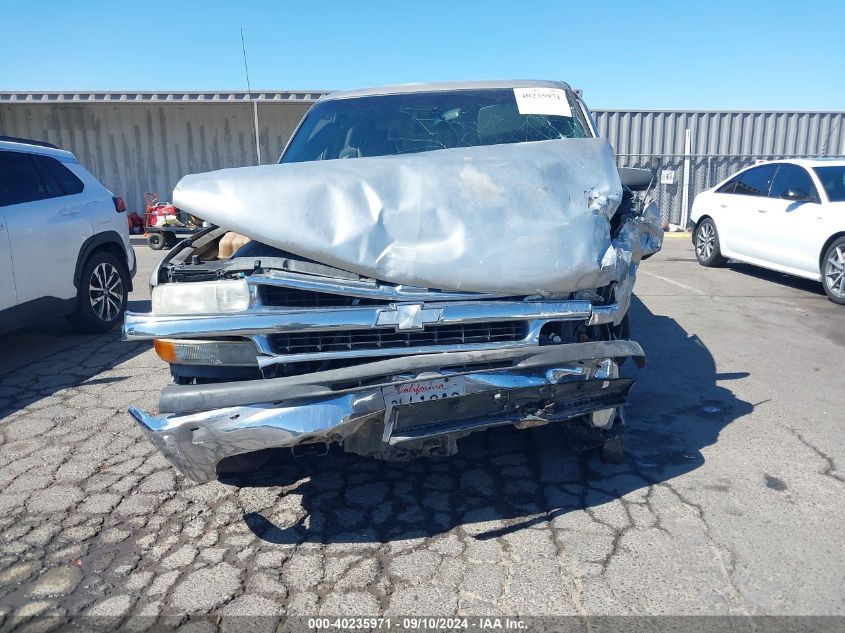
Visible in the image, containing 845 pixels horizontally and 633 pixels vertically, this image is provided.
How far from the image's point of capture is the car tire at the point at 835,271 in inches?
295

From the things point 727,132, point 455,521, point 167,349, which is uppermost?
point 727,132

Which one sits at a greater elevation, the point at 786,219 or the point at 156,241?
the point at 786,219

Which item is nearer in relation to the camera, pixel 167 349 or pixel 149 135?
pixel 167 349

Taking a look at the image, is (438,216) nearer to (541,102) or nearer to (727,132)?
(541,102)

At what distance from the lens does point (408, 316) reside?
2.66 metres

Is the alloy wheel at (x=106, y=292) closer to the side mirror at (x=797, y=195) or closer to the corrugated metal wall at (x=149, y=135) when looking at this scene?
the side mirror at (x=797, y=195)

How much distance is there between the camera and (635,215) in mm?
3383

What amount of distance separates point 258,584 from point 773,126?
17456mm

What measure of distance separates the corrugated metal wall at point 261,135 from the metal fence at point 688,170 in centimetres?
2

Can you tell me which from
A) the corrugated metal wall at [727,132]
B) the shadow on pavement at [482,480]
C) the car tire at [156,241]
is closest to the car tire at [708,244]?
the shadow on pavement at [482,480]

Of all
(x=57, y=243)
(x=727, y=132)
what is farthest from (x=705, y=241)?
(x=57, y=243)

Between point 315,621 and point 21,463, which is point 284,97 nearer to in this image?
point 21,463

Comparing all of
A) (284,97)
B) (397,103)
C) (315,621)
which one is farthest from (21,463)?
(284,97)

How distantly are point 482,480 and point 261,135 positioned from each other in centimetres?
1462
